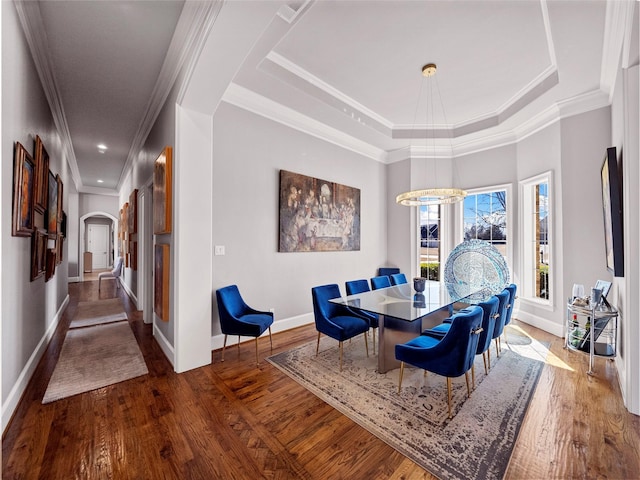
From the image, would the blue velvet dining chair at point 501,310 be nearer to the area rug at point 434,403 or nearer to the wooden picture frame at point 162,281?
the area rug at point 434,403

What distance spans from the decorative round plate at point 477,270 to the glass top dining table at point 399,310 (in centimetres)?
20

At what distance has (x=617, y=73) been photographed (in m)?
2.79

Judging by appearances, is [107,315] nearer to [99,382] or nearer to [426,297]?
[99,382]

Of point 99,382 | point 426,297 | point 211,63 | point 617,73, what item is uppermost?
point 617,73

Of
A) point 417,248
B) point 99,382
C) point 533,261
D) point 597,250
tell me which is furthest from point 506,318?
point 99,382

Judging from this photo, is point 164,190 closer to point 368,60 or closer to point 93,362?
point 93,362

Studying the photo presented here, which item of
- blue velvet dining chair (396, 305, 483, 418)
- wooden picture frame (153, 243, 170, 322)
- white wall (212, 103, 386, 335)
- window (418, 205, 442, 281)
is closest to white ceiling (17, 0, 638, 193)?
white wall (212, 103, 386, 335)

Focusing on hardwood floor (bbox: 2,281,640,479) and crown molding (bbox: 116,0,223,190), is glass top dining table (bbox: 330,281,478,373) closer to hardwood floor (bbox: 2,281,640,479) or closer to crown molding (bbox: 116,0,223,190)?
hardwood floor (bbox: 2,281,640,479)

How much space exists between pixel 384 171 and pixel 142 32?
450 centimetres

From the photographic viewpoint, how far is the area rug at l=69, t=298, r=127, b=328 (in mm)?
4352

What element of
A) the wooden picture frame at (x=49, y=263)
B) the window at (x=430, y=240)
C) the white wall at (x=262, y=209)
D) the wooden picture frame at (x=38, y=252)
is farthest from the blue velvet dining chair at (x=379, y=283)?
the wooden picture frame at (x=49, y=263)

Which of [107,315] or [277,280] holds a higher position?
[277,280]

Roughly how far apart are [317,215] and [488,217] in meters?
3.14

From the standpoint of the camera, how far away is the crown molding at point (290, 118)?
3504 mm
